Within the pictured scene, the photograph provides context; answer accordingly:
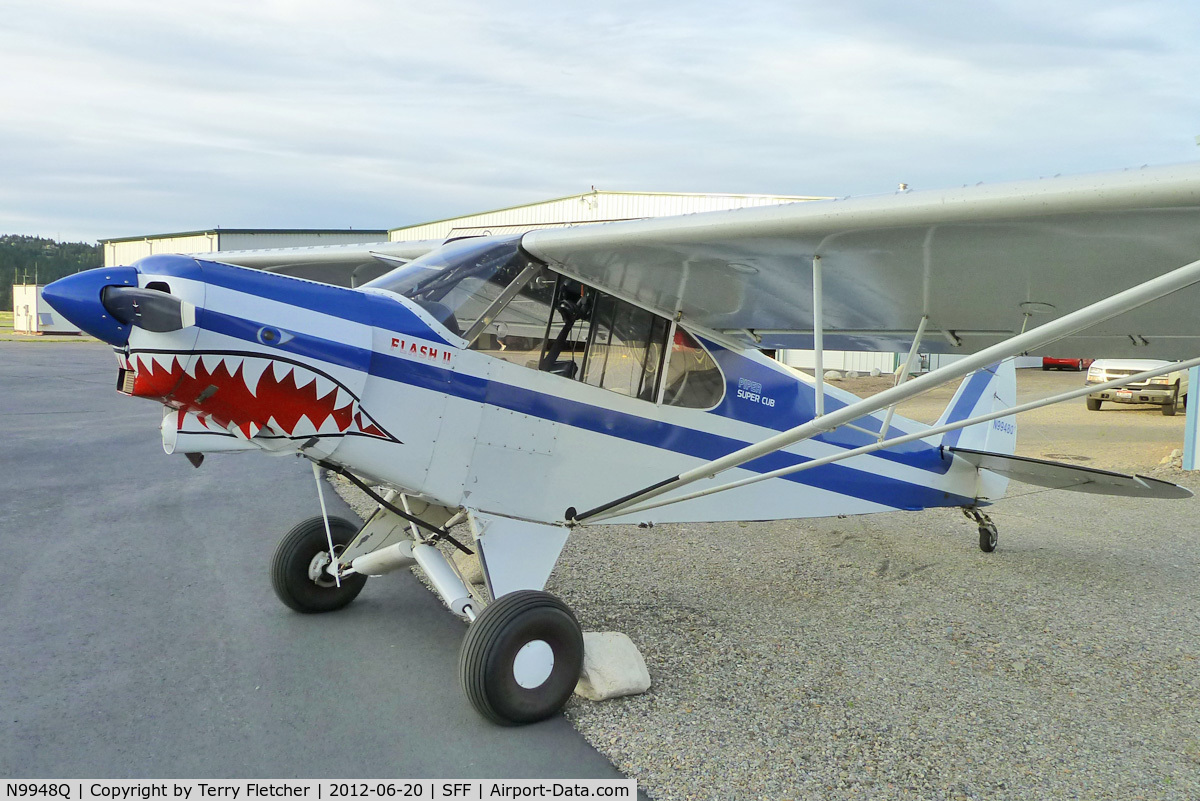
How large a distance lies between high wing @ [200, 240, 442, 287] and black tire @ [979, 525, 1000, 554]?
4.91m

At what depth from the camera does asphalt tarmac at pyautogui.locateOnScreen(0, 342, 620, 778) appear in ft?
10.3

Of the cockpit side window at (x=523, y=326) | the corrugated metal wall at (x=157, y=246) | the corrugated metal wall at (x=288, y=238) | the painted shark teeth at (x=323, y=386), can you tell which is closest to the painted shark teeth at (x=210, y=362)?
the painted shark teeth at (x=323, y=386)

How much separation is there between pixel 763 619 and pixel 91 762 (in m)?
3.45

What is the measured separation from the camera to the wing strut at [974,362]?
2.80 metres

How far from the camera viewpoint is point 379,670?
4.02 metres

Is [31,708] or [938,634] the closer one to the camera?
[31,708]

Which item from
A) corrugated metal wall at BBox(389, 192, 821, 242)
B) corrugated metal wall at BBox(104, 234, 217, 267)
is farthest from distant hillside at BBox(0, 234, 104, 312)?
corrugated metal wall at BBox(389, 192, 821, 242)

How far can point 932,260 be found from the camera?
11.9 ft

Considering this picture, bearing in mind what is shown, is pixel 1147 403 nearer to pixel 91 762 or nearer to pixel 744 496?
pixel 744 496

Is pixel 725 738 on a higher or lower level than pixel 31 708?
higher

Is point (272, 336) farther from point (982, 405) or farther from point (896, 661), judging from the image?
point (982, 405)

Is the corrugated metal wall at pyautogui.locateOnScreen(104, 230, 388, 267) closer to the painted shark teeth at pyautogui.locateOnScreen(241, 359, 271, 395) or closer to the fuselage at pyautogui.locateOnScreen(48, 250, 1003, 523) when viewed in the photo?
the fuselage at pyautogui.locateOnScreen(48, 250, 1003, 523)

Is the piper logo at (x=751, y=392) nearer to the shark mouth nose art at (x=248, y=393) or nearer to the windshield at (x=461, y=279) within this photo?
the windshield at (x=461, y=279)

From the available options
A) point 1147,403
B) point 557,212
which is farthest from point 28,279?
point 1147,403
